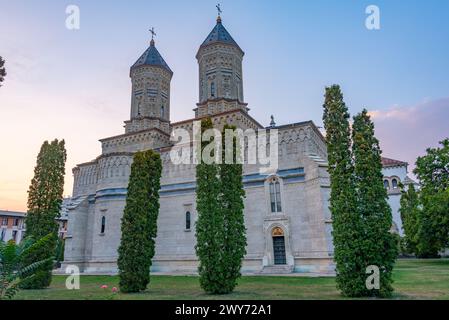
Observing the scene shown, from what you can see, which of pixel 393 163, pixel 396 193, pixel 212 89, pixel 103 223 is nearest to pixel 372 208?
pixel 212 89

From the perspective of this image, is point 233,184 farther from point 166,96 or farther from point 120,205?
point 166,96

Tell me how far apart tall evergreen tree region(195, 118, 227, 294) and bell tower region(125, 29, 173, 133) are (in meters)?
17.4

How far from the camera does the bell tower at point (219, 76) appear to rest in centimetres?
2625

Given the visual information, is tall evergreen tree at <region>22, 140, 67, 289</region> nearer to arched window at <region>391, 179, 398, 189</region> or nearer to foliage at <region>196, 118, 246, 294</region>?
foliage at <region>196, 118, 246, 294</region>

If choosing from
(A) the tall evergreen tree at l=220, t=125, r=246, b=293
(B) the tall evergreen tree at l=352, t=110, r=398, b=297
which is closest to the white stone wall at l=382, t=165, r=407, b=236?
(B) the tall evergreen tree at l=352, t=110, r=398, b=297

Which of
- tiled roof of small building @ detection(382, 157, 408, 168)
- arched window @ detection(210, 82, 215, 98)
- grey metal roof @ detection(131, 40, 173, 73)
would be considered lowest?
tiled roof of small building @ detection(382, 157, 408, 168)

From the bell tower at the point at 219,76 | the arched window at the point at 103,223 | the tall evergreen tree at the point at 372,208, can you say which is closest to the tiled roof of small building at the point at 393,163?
the bell tower at the point at 219,76

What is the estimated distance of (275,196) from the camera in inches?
845

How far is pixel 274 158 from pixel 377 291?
13.0 metres

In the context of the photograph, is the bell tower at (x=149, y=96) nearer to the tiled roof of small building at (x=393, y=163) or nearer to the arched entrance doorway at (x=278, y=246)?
the arched entrance doorway at (x=278, y=246)

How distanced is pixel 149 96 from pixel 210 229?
20774mm

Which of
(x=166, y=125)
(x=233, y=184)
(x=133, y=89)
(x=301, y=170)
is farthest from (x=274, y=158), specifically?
(x=133, y=89)

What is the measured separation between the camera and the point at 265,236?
68.7 ft

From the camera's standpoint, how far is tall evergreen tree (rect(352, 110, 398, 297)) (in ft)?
32.2
